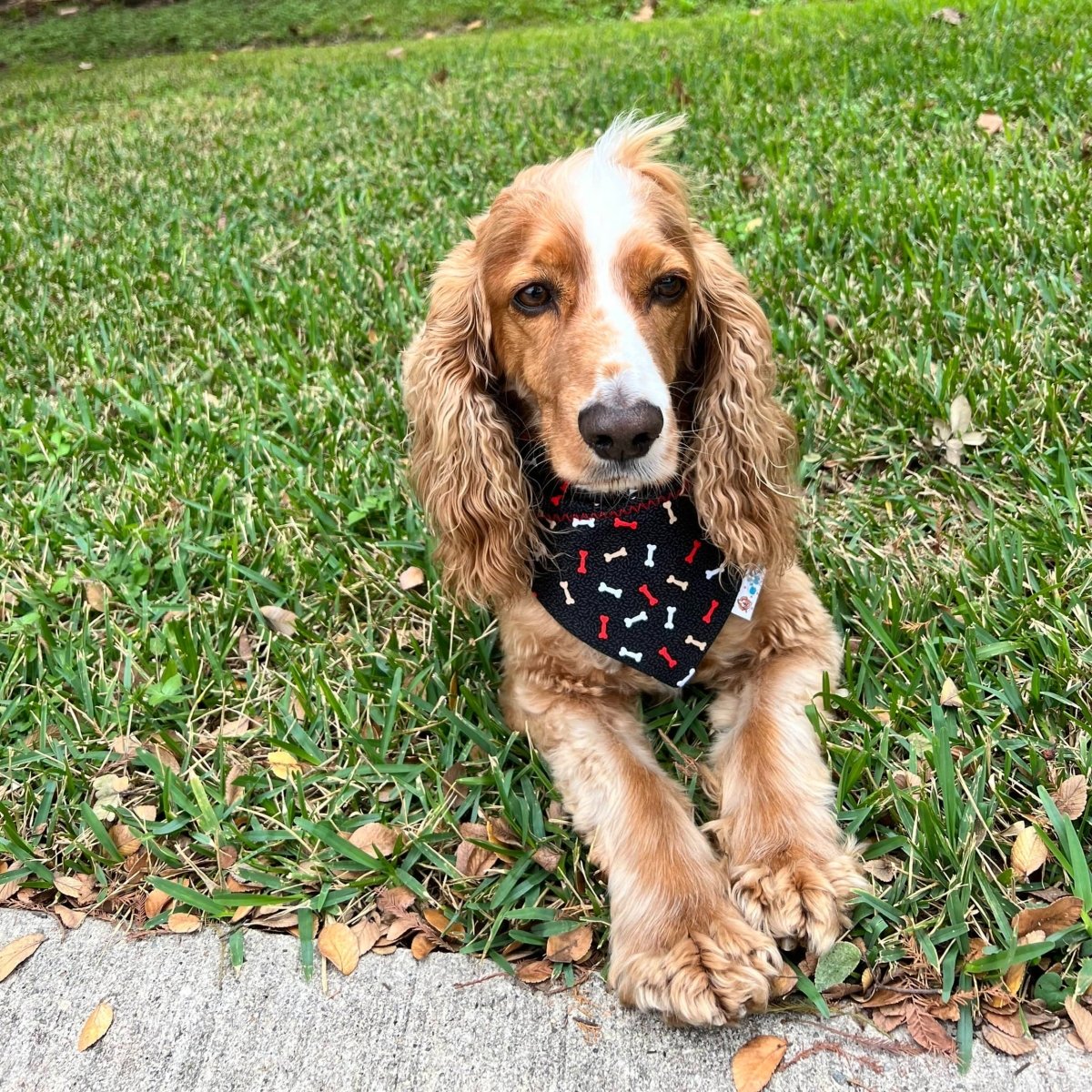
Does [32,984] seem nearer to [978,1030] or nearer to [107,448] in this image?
[978,1030]

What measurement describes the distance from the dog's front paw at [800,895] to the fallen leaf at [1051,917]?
34 cm

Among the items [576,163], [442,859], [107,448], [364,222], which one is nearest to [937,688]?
[442,859]

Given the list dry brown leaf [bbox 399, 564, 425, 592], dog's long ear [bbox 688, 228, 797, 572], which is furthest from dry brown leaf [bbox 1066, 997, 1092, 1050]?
dry brown leaf [bbox 399, 564, 425, 592]

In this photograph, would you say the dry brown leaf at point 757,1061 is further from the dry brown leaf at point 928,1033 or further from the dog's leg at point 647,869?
the dry brown leaf at point 928,1033

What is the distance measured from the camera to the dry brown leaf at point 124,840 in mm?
2719

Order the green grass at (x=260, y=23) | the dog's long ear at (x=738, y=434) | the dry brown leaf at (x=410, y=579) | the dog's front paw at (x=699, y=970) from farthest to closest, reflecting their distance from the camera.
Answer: the green grass at (x=260, y=23) < the dry brown leaf at (x=410, y=579) < the dog's long ear at (x=738, y=434) < the dog's front paw at (x=699, y=970)

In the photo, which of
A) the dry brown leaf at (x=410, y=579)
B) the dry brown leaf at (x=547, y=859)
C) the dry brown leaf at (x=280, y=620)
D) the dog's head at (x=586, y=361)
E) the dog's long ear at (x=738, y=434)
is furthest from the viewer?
the dry brown leaf at (x=410, y=579)

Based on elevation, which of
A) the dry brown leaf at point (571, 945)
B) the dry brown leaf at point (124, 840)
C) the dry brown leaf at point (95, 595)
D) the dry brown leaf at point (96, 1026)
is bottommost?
the dry brown leaf at point (571, 945)

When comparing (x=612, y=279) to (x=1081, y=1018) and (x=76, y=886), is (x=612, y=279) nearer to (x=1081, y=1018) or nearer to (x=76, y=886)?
(x=1081, y=1018)

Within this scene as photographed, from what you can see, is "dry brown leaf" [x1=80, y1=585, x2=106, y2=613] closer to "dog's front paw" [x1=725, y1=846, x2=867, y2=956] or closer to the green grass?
"dog's front paw" [x1=725, y1=846, x2=867, y2=956]

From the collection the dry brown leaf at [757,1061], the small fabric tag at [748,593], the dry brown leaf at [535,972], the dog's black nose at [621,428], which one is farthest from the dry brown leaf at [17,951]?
the small fabric tag at [748,593]

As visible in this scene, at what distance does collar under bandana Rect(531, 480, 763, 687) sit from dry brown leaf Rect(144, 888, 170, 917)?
1.32m

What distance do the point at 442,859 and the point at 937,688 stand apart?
1.46 m

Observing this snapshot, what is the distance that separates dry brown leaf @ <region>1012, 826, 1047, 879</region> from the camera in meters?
2.22
